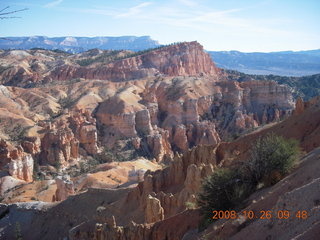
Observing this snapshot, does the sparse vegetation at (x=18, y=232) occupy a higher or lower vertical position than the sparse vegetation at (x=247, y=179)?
lower

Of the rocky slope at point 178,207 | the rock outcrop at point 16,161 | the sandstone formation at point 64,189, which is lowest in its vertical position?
the rock outcrop at point 16,161

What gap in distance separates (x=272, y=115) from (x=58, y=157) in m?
45.4

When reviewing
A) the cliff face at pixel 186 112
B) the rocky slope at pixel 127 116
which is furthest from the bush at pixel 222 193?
the cliff face at pixel 186 112

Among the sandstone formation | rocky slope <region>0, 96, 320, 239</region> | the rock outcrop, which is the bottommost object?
the rock outcrop

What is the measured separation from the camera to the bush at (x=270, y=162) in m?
16.8

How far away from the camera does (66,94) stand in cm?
9575

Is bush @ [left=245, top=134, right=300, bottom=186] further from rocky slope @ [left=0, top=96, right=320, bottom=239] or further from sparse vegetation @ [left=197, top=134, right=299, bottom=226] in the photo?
rocky slope @ [left=0, top=96, right=320, bottom=239]

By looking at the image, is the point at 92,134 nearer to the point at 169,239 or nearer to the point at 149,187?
the point at 149,187

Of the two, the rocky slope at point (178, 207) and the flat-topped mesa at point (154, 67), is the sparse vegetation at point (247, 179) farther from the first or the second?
the flat-topped mesa at point (154, 67)

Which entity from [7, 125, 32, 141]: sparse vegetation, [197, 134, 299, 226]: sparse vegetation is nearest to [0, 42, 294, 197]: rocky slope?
[7, 125, 32, 141]: sparse vegetation

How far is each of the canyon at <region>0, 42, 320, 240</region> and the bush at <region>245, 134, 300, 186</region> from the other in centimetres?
86

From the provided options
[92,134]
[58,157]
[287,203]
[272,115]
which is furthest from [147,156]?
[287,203]

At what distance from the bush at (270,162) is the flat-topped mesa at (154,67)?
97218 mm

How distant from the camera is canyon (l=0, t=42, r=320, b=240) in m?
26.7
